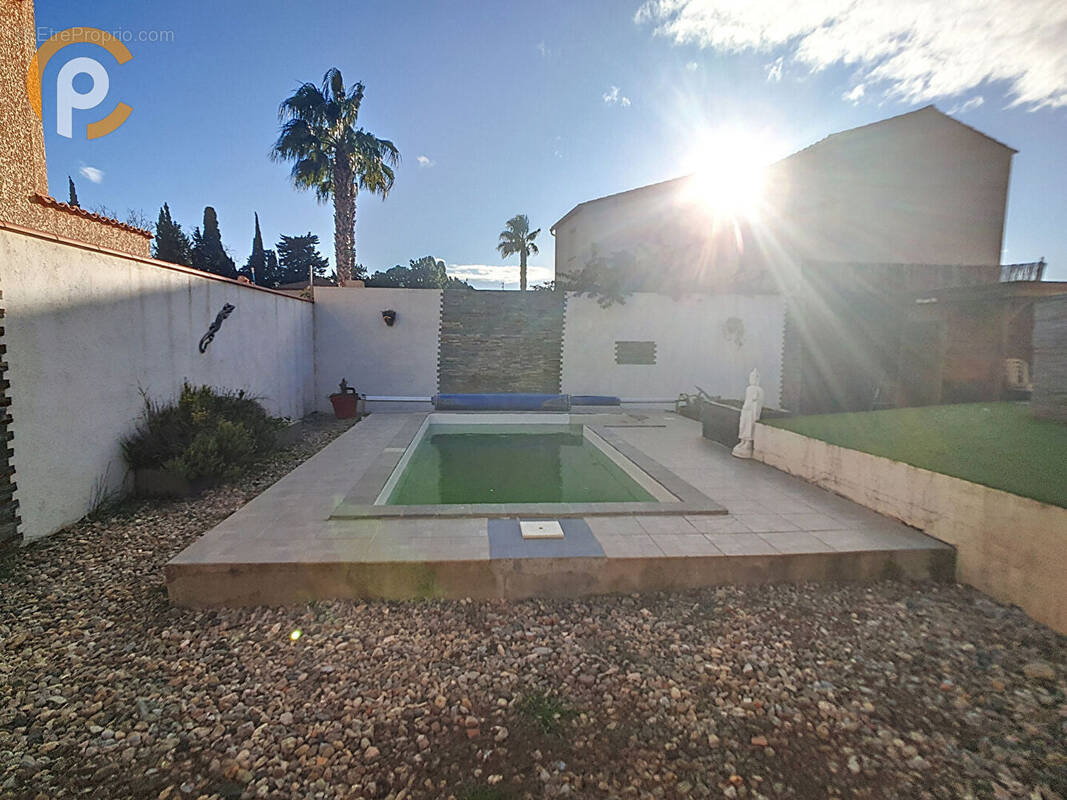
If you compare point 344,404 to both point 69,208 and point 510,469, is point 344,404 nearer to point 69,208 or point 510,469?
point 510,469

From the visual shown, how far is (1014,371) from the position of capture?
9961 millimetres

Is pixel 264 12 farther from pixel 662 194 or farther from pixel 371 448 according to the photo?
pixel 662 194

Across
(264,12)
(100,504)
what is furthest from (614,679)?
(264,12)

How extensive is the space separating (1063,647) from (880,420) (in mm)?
3462

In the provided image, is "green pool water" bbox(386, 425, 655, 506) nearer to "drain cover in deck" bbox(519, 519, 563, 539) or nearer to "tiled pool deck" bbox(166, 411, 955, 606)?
"tiled pool deck" bbox(166, 411, 955, 606)

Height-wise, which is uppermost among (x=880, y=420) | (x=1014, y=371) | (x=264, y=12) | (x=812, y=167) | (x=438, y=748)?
(x=812, y=167)

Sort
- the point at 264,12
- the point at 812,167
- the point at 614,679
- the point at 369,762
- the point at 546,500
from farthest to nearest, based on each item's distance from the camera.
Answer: the point at 812,167 < the point at 264,12 < the point at 546,500 < the point at 614,679 < the point at 369,762

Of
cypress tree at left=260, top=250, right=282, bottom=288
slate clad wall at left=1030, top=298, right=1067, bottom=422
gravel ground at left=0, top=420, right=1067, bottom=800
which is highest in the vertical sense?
cypress tree at left=260, top=250, right=282, bottom=288

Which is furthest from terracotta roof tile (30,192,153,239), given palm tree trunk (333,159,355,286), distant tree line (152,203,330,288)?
distant tree line (152,203,330,288)

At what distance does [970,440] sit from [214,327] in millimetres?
8918

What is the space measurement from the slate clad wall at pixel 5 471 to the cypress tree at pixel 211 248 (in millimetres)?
22845

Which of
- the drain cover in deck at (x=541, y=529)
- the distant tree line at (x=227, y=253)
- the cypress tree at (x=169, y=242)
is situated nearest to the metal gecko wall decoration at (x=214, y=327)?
the drain cover in deck at (x=541, y=529)

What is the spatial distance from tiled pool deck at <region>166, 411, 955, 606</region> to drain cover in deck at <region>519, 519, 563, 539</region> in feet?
0.23

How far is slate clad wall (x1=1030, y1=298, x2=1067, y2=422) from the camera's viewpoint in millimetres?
4363
